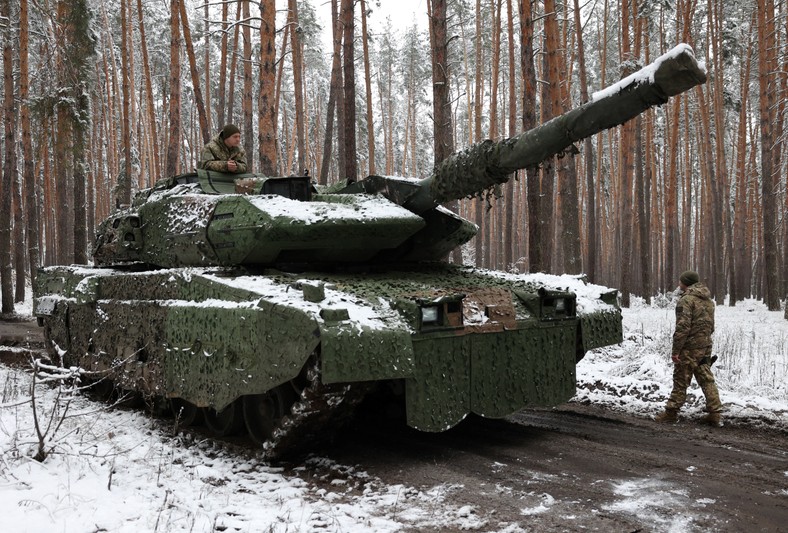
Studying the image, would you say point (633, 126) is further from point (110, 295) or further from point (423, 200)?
point (110, 295)

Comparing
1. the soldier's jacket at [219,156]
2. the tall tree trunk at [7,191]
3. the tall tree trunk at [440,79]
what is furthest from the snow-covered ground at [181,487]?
the tall tree trunk at [7,191]

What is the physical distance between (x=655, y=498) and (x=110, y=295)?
5818 mm

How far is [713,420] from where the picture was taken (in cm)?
633

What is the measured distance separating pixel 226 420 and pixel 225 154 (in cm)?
320

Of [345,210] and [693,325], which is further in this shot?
[693,325]

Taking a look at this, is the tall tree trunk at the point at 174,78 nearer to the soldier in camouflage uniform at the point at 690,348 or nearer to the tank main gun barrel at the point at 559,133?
the tank main gun barrel at the point at 559,133

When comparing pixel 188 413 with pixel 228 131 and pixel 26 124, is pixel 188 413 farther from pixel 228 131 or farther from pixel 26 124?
pixel 26 124

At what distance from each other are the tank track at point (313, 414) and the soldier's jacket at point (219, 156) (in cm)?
343

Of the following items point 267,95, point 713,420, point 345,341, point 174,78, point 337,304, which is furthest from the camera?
point 174,78

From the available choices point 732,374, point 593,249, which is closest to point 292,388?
point 732,374

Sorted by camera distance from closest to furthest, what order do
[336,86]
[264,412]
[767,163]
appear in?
[264,412], [767,163], [336,86]

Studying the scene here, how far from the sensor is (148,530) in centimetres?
362

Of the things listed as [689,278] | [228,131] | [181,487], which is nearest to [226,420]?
[181,487]

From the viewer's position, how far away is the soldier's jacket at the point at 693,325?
6.72 m
